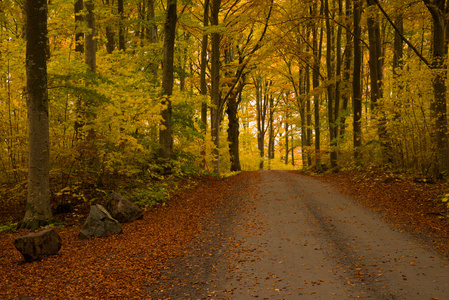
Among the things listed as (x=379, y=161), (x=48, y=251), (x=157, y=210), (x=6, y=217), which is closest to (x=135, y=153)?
(x=157, y=210)

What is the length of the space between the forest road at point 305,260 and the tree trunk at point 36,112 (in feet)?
13.0

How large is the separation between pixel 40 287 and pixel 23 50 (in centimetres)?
725

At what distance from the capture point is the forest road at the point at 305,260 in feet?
13.8

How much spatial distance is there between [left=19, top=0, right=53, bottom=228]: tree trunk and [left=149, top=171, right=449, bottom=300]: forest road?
3.96 meters

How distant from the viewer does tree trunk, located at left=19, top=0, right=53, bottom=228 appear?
23.7 feet

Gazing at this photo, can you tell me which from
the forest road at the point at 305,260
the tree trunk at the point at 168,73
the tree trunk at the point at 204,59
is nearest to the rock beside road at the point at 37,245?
the forest road at the point at 305,260

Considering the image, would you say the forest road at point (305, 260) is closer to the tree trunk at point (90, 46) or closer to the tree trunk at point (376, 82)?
the tree trunk at point (376, 82)

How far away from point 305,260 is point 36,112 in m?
6.69

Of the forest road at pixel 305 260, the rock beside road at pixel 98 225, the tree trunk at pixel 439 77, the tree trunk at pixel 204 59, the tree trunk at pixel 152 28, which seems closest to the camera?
the forest road at pixel 305 260

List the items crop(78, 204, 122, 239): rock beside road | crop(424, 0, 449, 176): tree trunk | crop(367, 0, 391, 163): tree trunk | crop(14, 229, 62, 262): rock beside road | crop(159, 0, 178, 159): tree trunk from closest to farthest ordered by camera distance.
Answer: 1. crop(14, 229, 62, 262): rock beside road
2. crop(78, 204, 122, 239): rock beside road
3. crop(424, 0, 449, 176): tree trunk
4. crop(367, 0, 391, 163): tree trunk
5. crop(159, 0, 178, 159): tree trunk

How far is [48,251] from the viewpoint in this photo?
18.7 feet

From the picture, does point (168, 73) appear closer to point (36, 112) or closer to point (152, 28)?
point (152, 28)

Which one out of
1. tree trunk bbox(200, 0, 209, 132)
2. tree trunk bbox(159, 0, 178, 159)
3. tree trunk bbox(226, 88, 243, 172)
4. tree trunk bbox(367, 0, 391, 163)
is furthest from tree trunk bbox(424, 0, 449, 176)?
tree trunk bbox(226, 88, 243, 172)

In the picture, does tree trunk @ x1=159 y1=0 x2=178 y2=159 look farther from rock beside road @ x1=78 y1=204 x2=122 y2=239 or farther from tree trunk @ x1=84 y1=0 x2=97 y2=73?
rock beside road @ x1=78 y1=204 x2=122 y2=239
